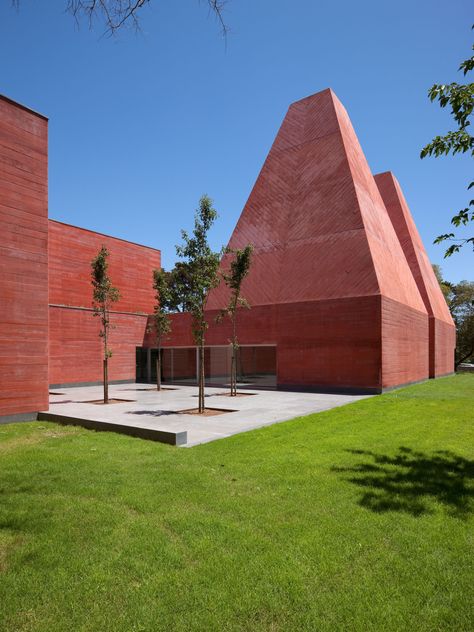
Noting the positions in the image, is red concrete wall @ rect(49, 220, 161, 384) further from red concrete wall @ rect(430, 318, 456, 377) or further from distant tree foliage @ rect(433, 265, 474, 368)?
distant tree foliage @ rect(433, 265, 474, 368)

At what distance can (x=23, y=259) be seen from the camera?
1146cm

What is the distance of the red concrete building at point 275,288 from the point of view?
11461 mm

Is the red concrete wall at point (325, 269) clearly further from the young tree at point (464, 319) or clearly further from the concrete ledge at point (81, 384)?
the young tree at point (464, 319)

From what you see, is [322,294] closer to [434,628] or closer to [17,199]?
[17,199]

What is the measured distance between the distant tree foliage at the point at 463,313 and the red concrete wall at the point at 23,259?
44.3 metres

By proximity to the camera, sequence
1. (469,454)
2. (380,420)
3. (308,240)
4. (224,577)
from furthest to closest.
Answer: (308,240)
(380,420)
(469,454)
(224,577)

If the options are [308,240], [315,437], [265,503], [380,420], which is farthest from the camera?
[308,240]

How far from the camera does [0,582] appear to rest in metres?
3.28

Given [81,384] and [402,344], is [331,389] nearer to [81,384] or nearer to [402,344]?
[402,344]

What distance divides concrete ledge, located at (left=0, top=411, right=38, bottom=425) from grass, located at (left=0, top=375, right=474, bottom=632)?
4.30m

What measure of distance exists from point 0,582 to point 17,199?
34.2 feet

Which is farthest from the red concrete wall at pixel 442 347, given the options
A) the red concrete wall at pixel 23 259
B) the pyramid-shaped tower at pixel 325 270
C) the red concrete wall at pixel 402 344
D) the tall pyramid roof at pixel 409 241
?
the red concrete wall at pixel 23 259

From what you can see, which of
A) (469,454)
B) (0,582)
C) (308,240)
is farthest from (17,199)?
(308,240)

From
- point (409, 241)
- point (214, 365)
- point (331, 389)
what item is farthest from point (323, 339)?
point (409, 241)
